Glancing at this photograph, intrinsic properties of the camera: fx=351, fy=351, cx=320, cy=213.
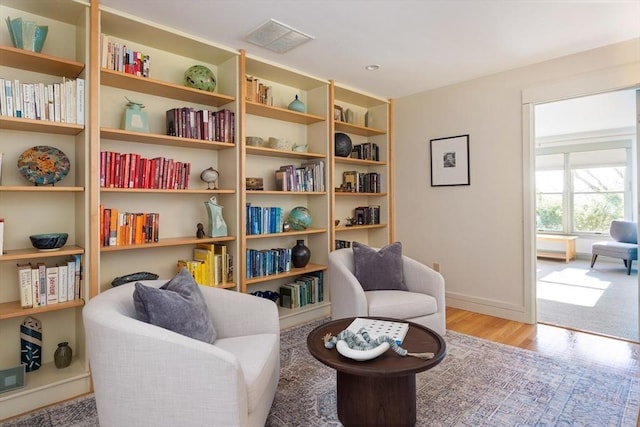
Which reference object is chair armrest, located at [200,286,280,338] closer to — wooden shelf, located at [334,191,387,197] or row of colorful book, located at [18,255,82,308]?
row of colorful book, located at [18,255,82,308]

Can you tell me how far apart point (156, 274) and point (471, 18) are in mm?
3020

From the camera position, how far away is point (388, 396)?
169 centimetres

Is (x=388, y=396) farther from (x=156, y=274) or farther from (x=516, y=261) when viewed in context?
(x=516, y=261)

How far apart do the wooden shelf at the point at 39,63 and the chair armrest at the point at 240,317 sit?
1.65m

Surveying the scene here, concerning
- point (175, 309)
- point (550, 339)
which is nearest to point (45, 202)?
point (175, 309)

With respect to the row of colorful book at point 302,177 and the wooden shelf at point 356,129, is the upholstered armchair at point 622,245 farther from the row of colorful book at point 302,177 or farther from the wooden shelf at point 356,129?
the row of colorful book at point 302,177

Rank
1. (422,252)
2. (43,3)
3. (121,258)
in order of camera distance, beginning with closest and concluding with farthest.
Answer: (43,3) → (121,258) → (422,252)

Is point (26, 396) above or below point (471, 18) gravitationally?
below

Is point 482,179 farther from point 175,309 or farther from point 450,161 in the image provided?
point 175,309

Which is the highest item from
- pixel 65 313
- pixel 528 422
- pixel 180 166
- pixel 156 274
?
pixel 180 166

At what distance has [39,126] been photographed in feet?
7.02

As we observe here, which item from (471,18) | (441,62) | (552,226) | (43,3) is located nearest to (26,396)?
(43,3)

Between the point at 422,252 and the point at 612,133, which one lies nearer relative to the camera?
the point at 422,252

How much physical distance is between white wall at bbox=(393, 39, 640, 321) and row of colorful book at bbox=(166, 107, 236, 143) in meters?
2.33
